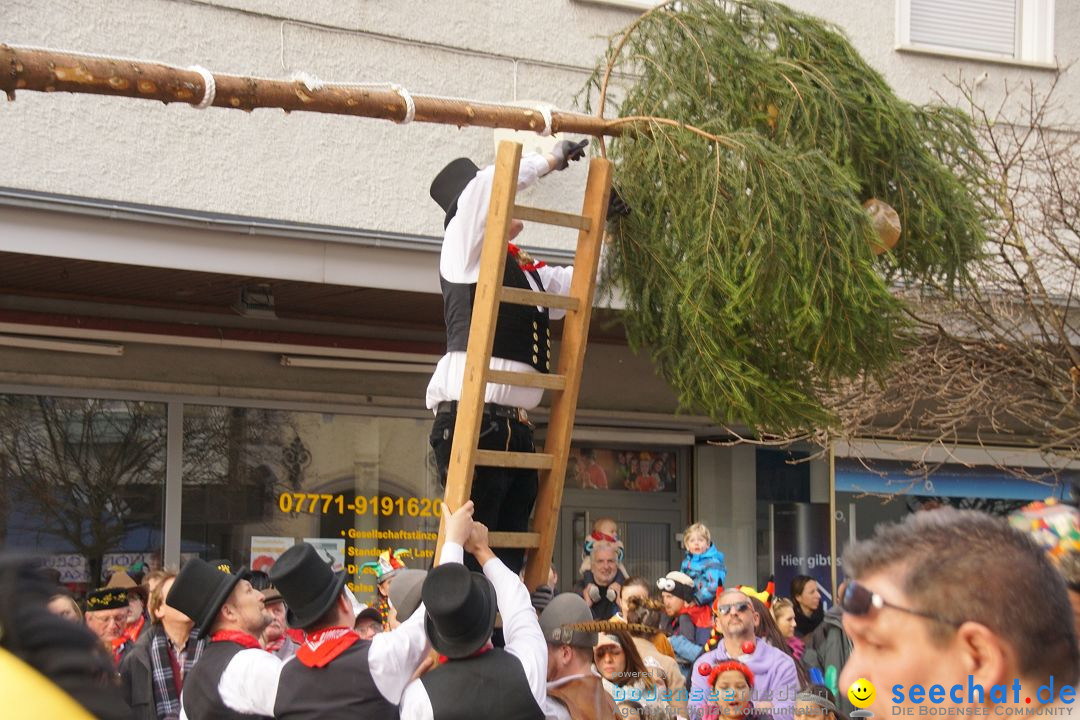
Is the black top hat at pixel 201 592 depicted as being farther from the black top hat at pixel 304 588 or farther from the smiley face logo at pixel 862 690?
the smiley face logo at pixel 862 690

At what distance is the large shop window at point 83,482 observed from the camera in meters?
9.73

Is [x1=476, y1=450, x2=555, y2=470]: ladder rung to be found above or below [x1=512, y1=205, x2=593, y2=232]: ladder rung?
below

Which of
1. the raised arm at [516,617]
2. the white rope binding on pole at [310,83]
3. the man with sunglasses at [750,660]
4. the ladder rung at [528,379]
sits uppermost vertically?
the white rope binding on pole at [310,83]

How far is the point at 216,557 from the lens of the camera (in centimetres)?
1054

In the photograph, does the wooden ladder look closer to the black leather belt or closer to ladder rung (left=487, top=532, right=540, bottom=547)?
ladder rung (left=487, top=532, right=540, bottom=547)

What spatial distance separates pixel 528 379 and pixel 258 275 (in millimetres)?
4288

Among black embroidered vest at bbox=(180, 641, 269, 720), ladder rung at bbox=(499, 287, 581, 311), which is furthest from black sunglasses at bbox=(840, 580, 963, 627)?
black embroidered vest at bbox=(180, 641, 269, 720)

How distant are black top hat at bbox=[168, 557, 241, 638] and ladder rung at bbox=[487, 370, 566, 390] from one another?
4.07 ft

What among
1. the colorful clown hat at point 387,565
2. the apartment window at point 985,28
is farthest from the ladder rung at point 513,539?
the apartment window at point 985,28

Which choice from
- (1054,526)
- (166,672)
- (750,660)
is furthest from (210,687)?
(750,660)

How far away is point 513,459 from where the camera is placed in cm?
487

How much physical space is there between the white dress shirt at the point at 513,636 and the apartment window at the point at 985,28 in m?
8.79

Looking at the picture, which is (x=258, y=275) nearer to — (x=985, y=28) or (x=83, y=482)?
(x=83, y=482)

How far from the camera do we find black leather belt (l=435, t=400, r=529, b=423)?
5016mm
